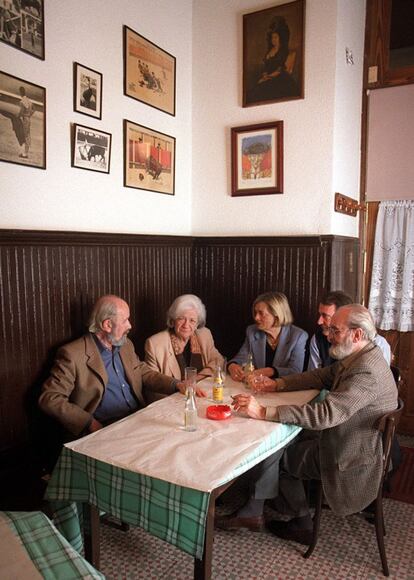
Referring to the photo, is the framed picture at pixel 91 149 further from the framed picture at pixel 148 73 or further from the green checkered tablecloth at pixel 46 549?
the green checkered tablecloth at pixel 46 549

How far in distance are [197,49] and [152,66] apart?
629 millimetres

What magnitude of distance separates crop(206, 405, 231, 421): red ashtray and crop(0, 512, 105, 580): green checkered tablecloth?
89 centimetres

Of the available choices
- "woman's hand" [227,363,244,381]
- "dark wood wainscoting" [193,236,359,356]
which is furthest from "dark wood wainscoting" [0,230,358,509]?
"woman's hand" [227,363,244,381]

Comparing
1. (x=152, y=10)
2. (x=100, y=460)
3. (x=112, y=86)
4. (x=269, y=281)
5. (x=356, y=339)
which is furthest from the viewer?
(x=269, y=281)

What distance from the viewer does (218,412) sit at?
2.09m

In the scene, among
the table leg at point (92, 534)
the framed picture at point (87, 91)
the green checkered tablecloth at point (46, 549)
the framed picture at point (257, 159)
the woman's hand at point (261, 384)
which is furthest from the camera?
the framed picture at point (257, 159)

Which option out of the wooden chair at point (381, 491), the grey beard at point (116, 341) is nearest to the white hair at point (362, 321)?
the wooden chair at point (381, 491)

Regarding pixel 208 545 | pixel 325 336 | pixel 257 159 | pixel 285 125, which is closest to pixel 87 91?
pixel 257 159

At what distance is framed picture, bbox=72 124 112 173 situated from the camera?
108 inches

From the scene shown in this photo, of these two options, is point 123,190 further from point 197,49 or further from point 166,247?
point 197,49

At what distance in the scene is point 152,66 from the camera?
3.33m

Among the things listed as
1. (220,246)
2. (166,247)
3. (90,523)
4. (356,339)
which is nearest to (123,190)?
(166,247)

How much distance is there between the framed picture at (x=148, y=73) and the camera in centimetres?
312

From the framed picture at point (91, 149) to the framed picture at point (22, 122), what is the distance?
0.23 metres
